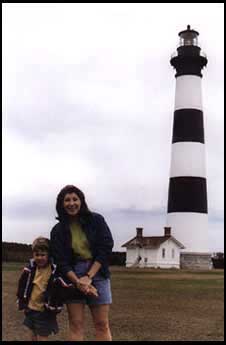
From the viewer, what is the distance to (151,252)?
33.5 meters

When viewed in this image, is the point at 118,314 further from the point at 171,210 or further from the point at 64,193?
the point at 171,210

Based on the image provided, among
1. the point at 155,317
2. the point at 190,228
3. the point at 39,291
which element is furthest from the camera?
the point at 190,228

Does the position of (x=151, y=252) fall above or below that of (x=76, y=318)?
below

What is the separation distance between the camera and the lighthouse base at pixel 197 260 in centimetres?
2878

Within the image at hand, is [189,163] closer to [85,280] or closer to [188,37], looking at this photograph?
[188,37]

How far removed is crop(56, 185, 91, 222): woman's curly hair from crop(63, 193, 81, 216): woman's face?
3cm

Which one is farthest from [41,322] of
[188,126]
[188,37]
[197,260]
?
[188,37]

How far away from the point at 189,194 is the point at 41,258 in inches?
897

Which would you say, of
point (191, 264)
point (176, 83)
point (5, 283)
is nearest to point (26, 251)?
point (191, 264)

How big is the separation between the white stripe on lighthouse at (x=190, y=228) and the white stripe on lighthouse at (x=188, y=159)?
6.73 feet

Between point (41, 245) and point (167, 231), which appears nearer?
point (41, 245)

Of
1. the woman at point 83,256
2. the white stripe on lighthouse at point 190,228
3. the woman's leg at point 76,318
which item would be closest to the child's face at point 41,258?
the woman at point 83,256

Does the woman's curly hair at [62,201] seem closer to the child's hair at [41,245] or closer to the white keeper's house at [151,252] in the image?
the child's hair at [41,245]

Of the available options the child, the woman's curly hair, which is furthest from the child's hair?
the woman's curly hair
